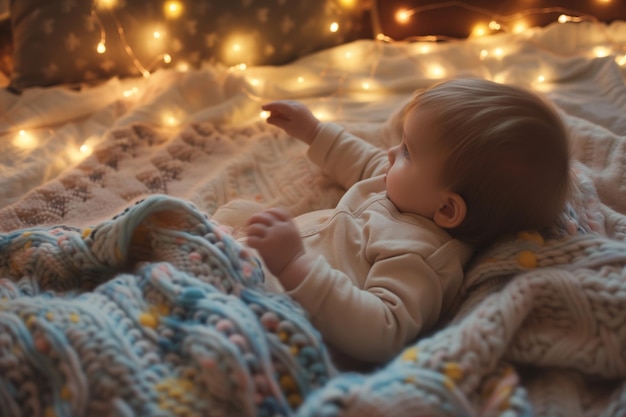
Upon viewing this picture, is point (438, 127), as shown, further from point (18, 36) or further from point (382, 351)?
point (18, 36)

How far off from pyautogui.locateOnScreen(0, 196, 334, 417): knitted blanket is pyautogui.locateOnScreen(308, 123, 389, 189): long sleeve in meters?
0.44

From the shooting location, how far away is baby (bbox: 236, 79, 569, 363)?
720 millimetres

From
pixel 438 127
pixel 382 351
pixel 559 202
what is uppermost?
pixel 438 127

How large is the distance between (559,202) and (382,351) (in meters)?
0.35

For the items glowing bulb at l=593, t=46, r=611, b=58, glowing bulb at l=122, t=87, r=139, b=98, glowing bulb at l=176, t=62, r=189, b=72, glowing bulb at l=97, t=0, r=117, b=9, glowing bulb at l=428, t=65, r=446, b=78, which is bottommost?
glowing bulb at l=593, t=46, r=611, b=58

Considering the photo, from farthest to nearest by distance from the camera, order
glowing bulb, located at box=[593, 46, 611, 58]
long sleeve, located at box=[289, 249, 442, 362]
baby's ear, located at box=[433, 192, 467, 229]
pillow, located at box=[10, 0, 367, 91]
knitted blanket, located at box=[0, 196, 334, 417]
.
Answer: glowing bulb, located at box=[593, 46, 611, 58] → pillow, located at box=[10, 0, 367, 91] → baby's ear, located at box=[433, 192, 467, 229] → long sleeve, located at box=[289, 249, 442, 362] → knitted blanket, located at box=[0, 196, 334, 417]

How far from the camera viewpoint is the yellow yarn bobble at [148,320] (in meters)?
0.58

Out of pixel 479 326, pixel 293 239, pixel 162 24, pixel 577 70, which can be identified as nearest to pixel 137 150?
pixel 162 24

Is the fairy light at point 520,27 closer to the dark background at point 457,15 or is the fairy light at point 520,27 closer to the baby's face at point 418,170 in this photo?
the dark background at point 457,15

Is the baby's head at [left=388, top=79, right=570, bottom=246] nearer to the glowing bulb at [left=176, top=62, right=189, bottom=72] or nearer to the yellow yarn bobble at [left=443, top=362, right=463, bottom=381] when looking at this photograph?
the yellow yarn bobble at [left=443, top=362, right=463, bottom=381]

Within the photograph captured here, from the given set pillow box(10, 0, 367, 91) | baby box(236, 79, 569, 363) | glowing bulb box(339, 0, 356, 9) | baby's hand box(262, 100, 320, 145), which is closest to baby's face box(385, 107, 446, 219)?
baby box(236, 79, 569, 363)

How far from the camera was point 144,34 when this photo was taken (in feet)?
4.50

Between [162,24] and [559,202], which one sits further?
Answer: [162,24]

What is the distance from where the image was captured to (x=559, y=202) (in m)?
0.80
